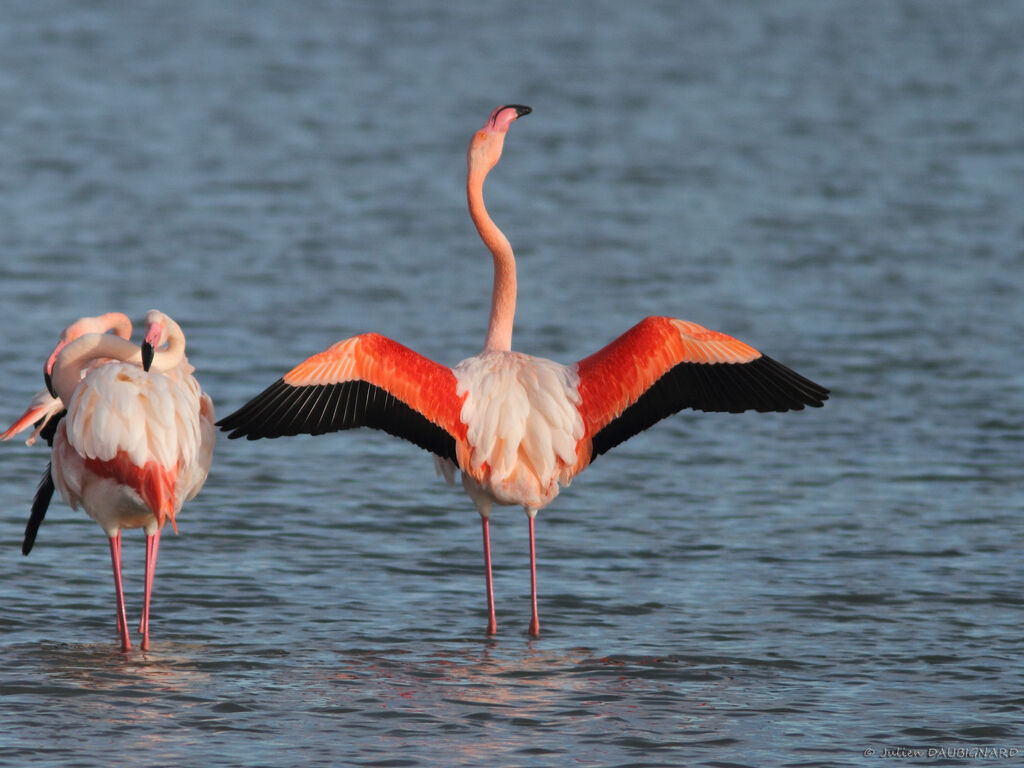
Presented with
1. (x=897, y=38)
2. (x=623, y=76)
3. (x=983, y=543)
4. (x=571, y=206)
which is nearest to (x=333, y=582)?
(x=983, y=543)

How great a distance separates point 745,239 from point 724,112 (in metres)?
6.73

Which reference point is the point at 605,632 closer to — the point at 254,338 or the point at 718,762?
the point at 718,762

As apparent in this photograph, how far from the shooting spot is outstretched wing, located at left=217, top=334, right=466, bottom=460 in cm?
696

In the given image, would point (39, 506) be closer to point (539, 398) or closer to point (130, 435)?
point (130, 435)

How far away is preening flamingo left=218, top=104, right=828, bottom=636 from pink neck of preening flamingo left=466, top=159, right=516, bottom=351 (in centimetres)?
32

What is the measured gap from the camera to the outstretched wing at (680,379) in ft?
24.1

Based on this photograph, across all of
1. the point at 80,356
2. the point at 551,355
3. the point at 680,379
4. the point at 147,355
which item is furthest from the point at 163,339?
the point at 551,355

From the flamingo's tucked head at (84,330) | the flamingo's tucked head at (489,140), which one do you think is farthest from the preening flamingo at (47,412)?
the flamingo's tucked head at (489,140)

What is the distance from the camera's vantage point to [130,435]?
6945 mm

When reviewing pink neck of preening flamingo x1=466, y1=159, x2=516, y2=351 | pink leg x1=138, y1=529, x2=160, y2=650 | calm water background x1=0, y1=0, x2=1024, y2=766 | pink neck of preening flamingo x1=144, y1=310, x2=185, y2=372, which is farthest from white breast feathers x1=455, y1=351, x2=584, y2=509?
pink leg x1=138, y1=529, x2=160, y2=650

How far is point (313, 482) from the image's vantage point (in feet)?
32.0

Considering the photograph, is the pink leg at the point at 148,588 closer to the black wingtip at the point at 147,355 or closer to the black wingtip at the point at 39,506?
the black wingtip at the point at 39,506

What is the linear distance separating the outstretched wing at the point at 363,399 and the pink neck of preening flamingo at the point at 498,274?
1.88 feet

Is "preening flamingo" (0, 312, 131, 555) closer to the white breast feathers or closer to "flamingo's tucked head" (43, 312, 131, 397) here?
"flamingo's tucked head" (43, 312, 131, 397)
